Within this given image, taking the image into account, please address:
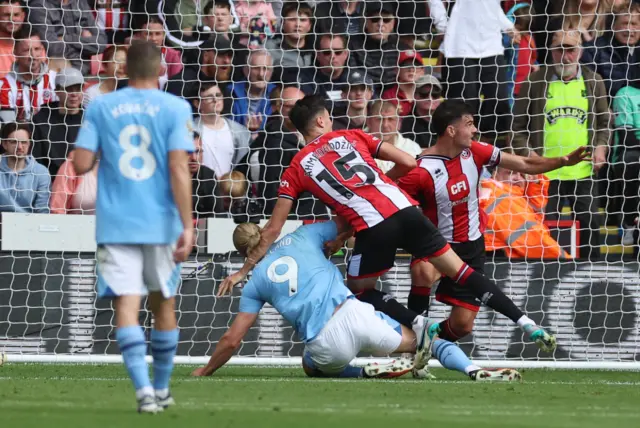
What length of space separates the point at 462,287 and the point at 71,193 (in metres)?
3.88

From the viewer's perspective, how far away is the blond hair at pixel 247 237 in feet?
26.9

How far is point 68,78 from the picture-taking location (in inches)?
449

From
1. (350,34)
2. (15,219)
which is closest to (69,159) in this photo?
(15,219)

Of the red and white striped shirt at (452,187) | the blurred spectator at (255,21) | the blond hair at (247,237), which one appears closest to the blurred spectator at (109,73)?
the blurred spectator at (255,21)

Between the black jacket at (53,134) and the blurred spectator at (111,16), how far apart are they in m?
1.32

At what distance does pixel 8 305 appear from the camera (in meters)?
9.81

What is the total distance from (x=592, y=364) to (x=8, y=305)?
4752 millimetres

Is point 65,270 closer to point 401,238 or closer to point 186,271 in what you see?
point 186,271

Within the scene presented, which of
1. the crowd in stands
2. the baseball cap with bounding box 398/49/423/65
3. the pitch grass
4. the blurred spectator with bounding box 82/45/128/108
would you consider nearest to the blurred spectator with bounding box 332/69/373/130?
the crowd in stands

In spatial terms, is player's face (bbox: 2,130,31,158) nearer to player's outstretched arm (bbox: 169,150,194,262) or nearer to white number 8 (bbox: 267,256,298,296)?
white number 8 (bbox: 267,256,298,296)

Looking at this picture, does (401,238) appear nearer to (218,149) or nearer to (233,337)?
(233,337)

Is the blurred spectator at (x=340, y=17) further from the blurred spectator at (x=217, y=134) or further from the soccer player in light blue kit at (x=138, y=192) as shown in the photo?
the soccer player in light blue kit at (x=138, y=192)

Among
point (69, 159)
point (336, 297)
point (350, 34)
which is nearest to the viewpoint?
point (336, 297)

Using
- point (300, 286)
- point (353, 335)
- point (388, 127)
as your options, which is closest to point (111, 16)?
point (388, 127)
